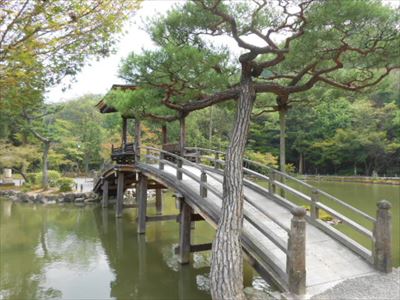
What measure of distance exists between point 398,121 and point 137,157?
24.2m

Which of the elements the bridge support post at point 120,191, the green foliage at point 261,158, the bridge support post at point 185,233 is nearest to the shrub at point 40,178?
the bridge support post at point 120,191

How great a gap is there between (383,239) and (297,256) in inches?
65.1

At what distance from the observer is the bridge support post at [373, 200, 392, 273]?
520 cm

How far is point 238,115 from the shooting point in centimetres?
601

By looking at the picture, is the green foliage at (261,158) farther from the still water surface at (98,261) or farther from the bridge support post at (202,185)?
the bridge support post at (202,185)

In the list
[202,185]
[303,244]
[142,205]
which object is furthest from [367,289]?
[142,205]

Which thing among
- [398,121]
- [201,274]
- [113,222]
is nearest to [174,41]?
[201,274]

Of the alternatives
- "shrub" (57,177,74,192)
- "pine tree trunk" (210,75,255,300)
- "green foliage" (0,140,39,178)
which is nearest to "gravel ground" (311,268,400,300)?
"pine tree trunk" (210,75,255,300)

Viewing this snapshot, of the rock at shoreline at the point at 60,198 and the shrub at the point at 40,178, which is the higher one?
the shrub at the point at 40,178

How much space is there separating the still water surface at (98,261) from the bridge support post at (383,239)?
289 cm

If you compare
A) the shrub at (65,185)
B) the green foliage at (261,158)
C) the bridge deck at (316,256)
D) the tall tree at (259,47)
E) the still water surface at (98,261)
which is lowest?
the still water surface at (98,261)

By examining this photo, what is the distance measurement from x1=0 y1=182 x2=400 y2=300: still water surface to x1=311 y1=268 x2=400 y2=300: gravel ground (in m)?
2.89

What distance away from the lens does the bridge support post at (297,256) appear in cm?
456

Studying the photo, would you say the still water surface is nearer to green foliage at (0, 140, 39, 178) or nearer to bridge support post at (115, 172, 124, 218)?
bridge support post at (115, 172, 124, 218)
